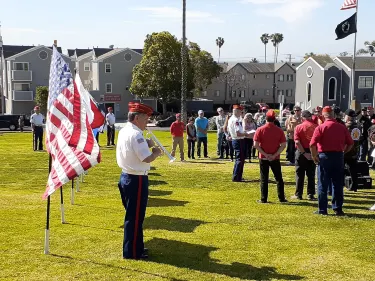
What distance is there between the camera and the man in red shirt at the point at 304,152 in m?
11.0

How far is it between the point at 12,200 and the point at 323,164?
23.1 ft

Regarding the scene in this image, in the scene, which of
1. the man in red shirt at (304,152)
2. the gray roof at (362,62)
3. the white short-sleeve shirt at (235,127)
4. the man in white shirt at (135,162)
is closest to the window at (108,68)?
the gray roof at (362,62)

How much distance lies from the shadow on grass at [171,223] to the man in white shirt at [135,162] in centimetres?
198

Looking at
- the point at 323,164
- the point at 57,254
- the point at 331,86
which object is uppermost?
the point at 331,86

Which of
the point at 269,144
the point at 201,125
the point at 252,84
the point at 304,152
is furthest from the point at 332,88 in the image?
the point at 269,144

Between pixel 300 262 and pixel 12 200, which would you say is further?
pixel 12 200

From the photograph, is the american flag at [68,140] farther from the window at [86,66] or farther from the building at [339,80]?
the window at [86,66]

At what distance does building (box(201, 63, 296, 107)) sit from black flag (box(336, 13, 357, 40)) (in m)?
58.4

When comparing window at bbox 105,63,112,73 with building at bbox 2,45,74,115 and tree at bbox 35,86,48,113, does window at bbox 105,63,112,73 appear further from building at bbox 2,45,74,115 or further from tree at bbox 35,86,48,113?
tree at bbox 35,86,48,113

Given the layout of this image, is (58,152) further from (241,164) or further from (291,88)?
(291,88)

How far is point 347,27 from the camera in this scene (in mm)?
27828

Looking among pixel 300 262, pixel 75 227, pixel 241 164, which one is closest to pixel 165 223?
pixel 75 227

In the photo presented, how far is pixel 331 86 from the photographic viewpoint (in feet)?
215

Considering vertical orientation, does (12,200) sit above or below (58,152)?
below
